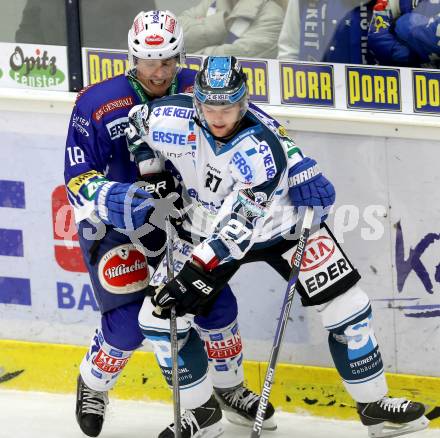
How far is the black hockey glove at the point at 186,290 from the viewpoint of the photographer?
4707 mm

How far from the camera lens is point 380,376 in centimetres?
496

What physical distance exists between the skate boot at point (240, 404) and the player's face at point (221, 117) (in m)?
1.20

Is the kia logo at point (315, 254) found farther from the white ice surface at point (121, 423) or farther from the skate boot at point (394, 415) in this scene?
the white ice surface at point (121, 423)

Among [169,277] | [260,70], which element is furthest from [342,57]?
[169,277]

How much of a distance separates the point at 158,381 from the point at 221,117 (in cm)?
149

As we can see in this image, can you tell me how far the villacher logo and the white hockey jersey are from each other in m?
0.99

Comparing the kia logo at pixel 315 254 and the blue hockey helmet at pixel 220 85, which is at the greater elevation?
the blue hockey helmet at pixel 220 85

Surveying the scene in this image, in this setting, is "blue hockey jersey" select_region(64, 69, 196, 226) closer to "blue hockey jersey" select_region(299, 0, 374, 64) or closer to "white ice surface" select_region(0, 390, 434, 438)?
"blue hockey jersey" select_region(299, 0, 374, 64)

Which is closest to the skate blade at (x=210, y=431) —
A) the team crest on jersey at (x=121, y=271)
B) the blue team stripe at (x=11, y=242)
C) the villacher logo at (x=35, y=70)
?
the team crest on jersey at (x=121, y=271)

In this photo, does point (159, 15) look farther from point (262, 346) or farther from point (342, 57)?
point (262, 346)

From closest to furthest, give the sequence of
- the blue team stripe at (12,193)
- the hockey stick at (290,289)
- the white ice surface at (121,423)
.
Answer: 1. the hockey stick at (290,289)
2. the white ice surface at (121,423)
3. the blue team stripe at (12,193)

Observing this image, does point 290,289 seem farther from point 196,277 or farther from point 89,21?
point 89,21

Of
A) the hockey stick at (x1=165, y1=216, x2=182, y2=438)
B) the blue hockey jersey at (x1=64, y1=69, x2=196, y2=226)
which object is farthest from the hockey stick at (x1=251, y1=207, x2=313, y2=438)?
the blue hockey jersey at (x1=64, y1=69, x2=196, y2=226)

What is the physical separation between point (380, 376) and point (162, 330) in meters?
0.78
